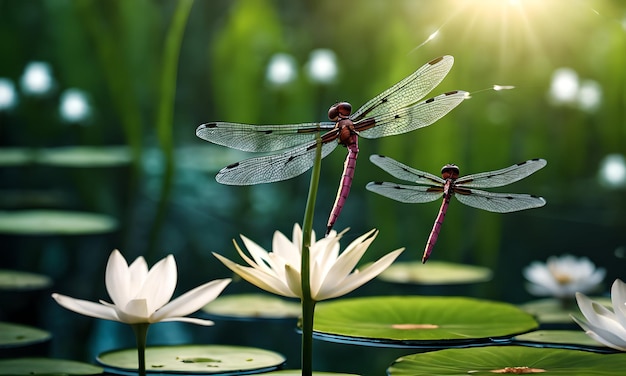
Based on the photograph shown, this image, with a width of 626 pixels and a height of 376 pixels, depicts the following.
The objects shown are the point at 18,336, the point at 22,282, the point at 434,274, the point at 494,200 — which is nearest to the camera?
the point at 494,200

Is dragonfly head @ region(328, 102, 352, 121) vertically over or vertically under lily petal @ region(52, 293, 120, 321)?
over

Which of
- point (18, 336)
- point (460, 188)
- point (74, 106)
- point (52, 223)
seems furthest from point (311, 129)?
point (74, 106)

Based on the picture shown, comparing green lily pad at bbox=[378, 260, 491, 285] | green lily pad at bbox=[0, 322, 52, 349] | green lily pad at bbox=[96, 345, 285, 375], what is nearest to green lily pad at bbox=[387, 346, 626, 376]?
green lily pad at bbox=[96, 345, 285, 375]

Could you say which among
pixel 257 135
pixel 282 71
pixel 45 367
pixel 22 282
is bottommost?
pixel 45 367

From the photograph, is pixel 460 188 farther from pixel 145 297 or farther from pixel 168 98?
pixel 168 98

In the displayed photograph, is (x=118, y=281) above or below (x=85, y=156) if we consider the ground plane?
below

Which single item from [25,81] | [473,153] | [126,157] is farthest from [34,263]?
[473,153]

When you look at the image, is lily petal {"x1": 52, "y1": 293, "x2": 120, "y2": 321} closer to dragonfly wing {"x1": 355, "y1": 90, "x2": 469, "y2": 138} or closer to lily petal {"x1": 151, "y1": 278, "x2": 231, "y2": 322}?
lily petal {"x1": 151, "y1": 278, "x2": 231, "y2": 322}

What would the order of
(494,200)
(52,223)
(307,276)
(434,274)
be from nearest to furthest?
(307,276), (494,200), (434,274), (52,223)
